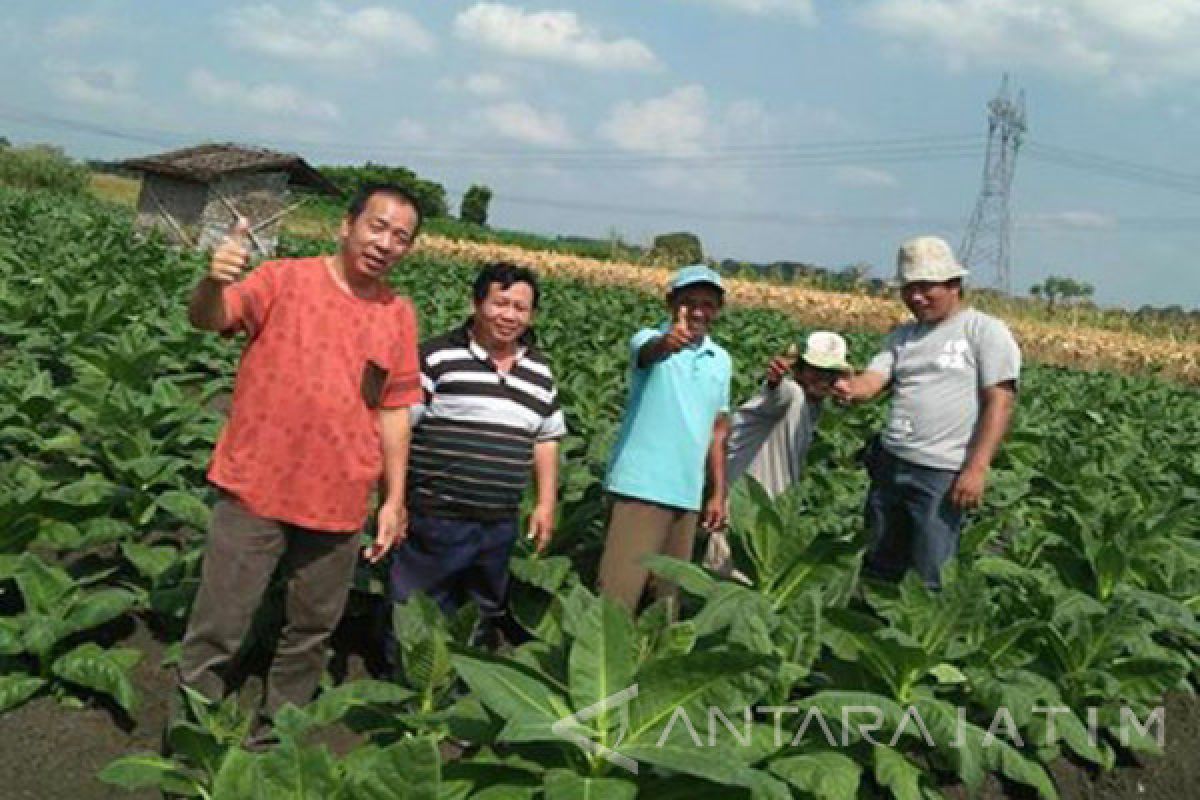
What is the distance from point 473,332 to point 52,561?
6.29ft

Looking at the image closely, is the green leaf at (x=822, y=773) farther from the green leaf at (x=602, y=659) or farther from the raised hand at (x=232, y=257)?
the raised hand at (x=232, y=257)

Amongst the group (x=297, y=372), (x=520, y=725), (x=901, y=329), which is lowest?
(x=520, y=725)

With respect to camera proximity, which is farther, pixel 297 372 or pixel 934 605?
pixel 934 605

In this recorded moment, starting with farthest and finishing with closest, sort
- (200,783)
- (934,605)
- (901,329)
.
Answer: (901,329)
(934,605)
(200,783)

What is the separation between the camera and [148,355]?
576cm

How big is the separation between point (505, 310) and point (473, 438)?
1.46 ft

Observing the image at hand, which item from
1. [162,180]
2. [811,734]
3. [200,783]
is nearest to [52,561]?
[200,783]

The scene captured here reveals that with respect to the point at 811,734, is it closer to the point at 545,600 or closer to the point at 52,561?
the point at 545,600

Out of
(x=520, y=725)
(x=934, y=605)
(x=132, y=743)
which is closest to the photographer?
(x=520, y=725)

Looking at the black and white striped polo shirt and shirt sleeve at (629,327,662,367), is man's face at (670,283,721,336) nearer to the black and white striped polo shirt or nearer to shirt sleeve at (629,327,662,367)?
shirt sleeve at (629,327,662,367)

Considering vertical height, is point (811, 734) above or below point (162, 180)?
below

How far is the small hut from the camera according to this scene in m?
18.4

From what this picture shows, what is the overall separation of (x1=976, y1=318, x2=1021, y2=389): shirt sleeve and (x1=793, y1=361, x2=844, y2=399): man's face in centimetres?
56

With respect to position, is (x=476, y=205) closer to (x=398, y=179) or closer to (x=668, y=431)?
(x=398, y=179)
